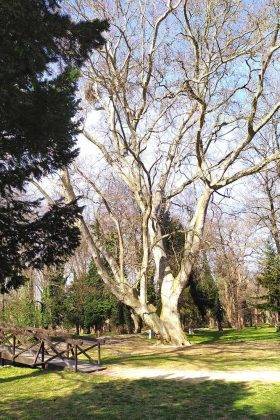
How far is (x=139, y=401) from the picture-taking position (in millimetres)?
8609

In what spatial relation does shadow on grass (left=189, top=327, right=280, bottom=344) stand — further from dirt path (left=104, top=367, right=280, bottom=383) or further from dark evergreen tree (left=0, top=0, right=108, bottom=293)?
dark evergreen tree (left=0, top=0, right=108, bottom=293)

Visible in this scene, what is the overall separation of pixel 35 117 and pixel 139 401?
18.3ft

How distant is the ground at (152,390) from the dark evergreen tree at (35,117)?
2808 millimetres

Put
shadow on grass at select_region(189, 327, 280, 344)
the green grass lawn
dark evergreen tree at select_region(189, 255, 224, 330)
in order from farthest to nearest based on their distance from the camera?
dark evergreen tree at select_region(189, 255, 224, 330) < shadow on grass at select_region(189, 327, 280, 344) < the green grass lawn

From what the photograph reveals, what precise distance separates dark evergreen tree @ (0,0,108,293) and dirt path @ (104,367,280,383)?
4831 mm

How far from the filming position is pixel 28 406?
873 cm

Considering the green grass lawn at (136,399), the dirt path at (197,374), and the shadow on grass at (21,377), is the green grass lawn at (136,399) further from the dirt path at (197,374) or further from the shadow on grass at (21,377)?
the shadow on grass at (21,377)

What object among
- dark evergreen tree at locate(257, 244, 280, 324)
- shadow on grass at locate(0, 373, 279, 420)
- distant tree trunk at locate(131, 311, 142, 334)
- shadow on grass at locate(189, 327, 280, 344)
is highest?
dark evergreen tree at locate(257, 244, 280, 324)

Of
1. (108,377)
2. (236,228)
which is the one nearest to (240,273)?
(236,228)

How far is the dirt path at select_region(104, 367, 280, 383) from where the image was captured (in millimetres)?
10180

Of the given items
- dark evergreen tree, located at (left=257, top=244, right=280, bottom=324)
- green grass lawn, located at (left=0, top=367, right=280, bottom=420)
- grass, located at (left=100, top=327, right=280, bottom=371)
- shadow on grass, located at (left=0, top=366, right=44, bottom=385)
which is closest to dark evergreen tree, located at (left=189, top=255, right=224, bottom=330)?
dark evergreen tree, located at (left=257, top=244, right=280, bottom=324)

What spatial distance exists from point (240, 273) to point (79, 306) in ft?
52.8

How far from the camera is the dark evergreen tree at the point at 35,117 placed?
Answer: 639 centimetres

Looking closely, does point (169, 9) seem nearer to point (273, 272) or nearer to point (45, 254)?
point (45, 254)
